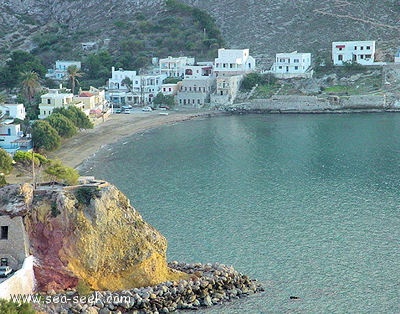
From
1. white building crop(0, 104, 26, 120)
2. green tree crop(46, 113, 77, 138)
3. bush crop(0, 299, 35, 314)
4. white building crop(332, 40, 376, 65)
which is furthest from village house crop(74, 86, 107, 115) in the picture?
bush crop(0, 299, 35, 314)

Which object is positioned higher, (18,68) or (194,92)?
(18,68)

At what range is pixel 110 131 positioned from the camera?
59625mm

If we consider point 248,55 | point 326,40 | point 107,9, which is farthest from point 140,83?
point 107,9

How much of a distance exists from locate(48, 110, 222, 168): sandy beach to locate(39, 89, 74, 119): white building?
2.70 metres

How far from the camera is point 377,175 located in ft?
143

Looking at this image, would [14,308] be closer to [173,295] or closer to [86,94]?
[173,295]

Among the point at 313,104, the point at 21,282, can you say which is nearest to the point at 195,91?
the point at 313,104

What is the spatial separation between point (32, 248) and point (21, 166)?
1485cm

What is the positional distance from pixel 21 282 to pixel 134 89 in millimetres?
49838

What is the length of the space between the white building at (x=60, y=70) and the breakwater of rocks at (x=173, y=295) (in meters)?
51.5

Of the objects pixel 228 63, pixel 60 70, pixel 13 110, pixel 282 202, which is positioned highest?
pixel 228 63

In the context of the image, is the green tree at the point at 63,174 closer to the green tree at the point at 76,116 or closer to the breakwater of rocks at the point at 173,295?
the breakwater of rocks at the point at 173,295

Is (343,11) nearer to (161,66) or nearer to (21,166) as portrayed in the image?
(161,66)

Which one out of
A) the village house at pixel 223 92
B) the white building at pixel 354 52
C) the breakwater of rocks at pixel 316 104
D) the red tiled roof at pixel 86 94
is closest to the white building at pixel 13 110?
the red tiled roof at pixel 86 94
